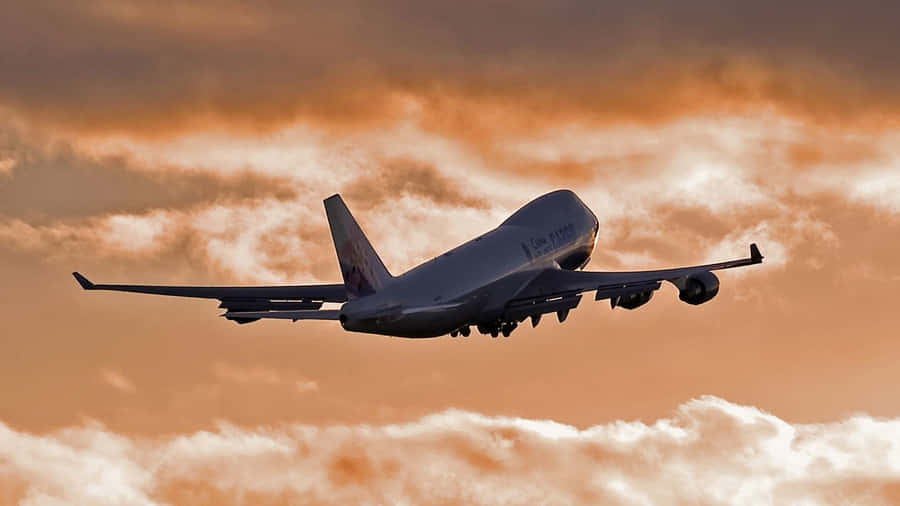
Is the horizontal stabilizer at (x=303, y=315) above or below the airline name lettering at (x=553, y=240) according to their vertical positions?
below

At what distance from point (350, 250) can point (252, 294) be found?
12.5 m

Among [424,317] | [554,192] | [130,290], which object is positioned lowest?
[424,317]

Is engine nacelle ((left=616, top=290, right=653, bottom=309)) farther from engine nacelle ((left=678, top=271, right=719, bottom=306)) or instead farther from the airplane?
engine nacelle ((left=678, top=271, right=719, bottom=306))

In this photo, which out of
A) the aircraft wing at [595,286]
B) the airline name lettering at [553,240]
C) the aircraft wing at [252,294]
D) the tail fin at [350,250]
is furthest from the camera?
the airline name lettering at [553,240]

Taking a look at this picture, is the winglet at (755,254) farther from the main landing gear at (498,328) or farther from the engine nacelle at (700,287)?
the main landing gear at (498,328)

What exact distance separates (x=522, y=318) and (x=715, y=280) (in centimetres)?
1044

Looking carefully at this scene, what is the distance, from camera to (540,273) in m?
89.8

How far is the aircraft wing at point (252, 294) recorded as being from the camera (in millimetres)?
→ 86688

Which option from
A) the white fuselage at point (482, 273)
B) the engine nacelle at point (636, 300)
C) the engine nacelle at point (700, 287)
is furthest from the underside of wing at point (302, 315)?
the engine nacelle at point (700, 287)

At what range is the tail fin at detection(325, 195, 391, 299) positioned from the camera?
75.9 m

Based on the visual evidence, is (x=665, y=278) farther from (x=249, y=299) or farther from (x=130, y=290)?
(x=130, y=290)

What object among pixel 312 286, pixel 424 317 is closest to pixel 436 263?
pixel 424 317

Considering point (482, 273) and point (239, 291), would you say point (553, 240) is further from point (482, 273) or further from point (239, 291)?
point (239, 291)

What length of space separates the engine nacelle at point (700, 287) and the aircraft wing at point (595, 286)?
0.39ft
